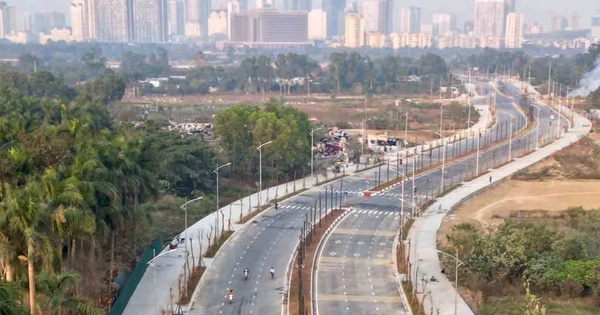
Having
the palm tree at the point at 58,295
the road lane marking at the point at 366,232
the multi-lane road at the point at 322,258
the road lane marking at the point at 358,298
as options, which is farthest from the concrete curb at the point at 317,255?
the palm tree at the point at 58,295

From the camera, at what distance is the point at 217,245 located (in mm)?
54281

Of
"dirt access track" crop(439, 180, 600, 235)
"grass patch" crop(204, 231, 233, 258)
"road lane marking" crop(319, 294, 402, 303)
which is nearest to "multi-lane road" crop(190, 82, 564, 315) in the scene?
"road lane marking" crop(319, 294, 402, 303)

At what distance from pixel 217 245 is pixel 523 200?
108 ft

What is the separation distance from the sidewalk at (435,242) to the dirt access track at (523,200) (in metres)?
0.94

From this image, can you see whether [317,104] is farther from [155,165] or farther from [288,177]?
[155,165]

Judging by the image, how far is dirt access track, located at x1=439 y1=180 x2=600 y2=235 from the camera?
6525cm

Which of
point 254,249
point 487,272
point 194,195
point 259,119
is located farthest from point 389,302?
point 259,119

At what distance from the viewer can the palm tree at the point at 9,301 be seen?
69.1 feet

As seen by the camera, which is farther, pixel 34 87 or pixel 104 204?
pixel 34 87

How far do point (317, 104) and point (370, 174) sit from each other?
259 ft

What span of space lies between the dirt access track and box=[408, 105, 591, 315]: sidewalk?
94cm

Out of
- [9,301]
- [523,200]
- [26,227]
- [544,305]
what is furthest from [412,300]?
[523,200]

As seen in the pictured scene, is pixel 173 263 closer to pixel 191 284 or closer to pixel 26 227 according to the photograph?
pixel 191 284

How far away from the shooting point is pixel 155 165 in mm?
51375
